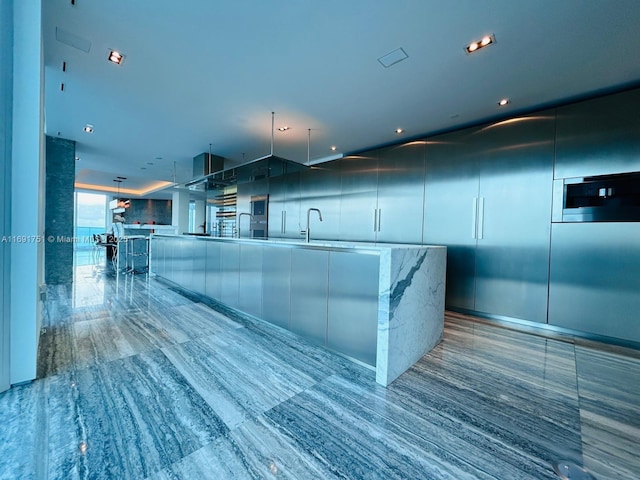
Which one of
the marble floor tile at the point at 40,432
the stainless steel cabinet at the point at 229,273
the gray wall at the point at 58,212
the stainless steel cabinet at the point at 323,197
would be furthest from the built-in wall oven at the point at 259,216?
the marble floor tile at the point at 40,432

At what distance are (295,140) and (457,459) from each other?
450 cm

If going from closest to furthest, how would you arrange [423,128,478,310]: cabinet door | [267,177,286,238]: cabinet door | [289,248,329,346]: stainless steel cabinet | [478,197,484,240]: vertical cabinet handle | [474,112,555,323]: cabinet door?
[289,248,329,346]: stainless steel cabinet → [474,112,555,323]: cabinet door → [478,197,484,240]: vertical cabinet handle → [423,128,478,310]: cabinet door → [267,177,286,238]: cabinet door

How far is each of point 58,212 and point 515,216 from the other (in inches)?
291

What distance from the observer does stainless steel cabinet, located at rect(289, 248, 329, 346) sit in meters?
2.17

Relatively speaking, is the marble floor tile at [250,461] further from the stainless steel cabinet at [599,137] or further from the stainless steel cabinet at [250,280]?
the stainless steel cabinet at [599,137]

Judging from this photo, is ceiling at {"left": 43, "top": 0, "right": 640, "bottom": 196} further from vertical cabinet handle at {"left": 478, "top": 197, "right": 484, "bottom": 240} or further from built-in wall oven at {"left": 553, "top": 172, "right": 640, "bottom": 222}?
vertical cabinet handle at {"left": 478, "top": 197, "right": 484, "bottom": 240}

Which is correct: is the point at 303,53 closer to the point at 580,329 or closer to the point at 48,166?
the point at 580,329

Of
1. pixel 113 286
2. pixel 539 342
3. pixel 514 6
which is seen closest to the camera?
pixel 514 6

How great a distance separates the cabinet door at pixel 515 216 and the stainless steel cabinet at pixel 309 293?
249cm

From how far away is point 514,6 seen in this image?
174 cm

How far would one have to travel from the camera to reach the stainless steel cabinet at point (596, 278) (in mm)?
2512

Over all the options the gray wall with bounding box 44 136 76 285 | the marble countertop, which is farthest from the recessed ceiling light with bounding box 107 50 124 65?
the gray wall with bounding box 44 136 76 285

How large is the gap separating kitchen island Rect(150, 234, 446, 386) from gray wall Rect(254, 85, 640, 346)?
1389mm

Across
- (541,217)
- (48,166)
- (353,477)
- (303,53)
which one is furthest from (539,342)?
(48,166)
